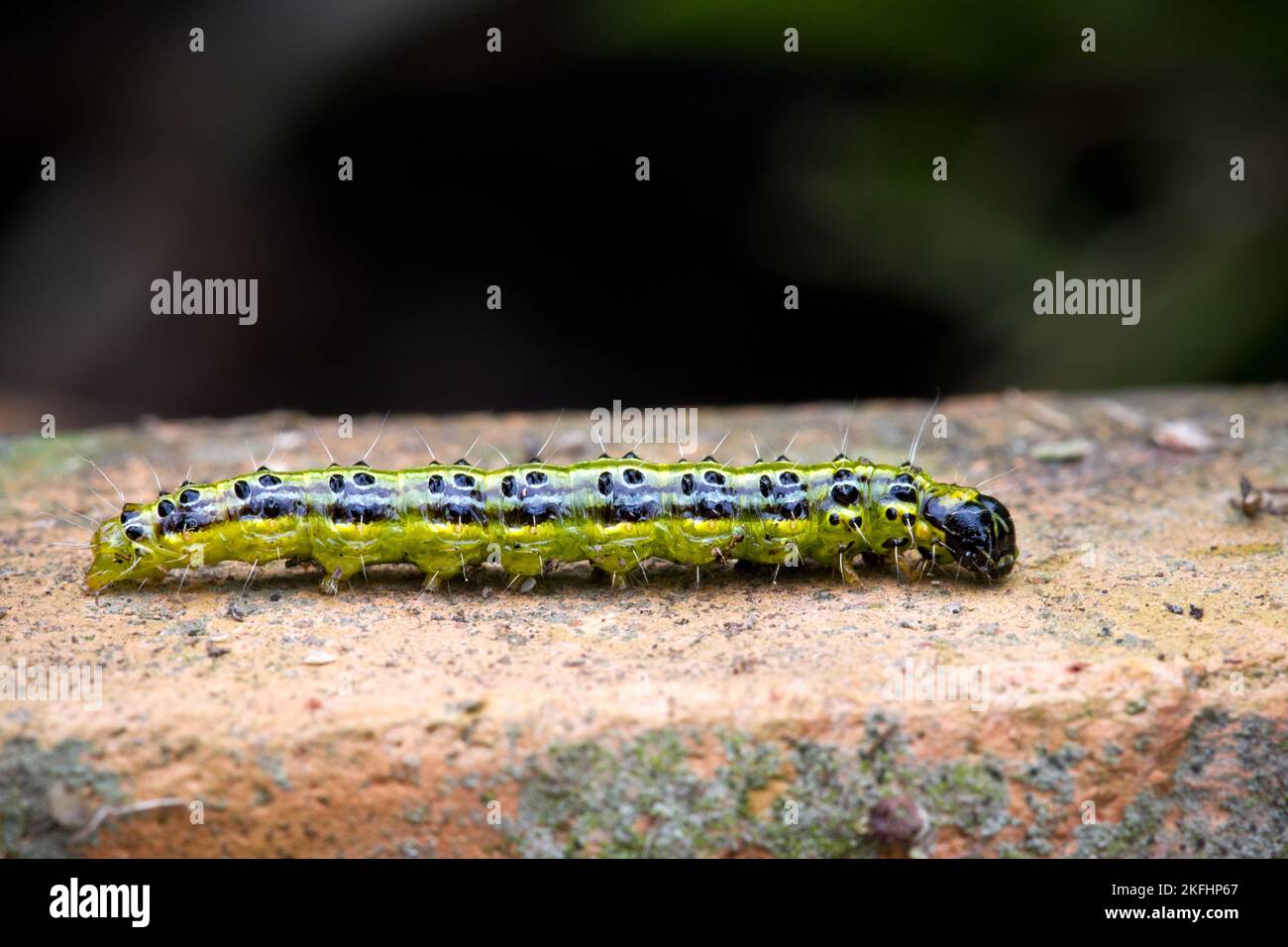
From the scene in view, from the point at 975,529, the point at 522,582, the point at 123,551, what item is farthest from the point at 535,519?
the point at 975,529

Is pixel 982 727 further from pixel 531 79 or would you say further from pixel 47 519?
pixel 531 79

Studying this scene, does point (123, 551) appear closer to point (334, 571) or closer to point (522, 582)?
point (334, 571)

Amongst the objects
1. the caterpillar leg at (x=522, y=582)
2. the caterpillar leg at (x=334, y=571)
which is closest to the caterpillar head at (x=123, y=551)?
the caterpillar leg at (x=334, y=571)

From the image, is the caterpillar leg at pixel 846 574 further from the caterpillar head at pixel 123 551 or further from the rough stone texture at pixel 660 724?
the caterpillar head at pixel 123 551

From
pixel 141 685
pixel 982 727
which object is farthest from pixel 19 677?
pixel 982 727

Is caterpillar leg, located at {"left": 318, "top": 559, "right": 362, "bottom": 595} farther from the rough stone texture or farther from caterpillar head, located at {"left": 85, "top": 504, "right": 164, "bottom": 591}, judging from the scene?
caterpillar head, located at {"left": 85, "top": 504, "right": 164, "bottom": 591}
